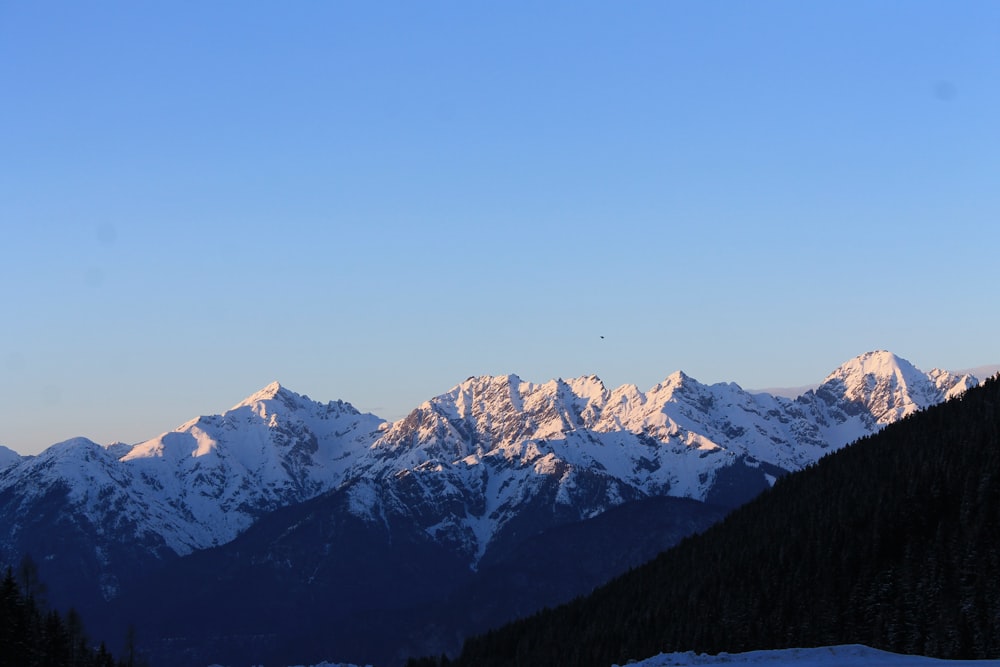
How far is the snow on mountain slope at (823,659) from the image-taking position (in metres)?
95.9

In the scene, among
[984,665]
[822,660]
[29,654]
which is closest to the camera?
[984,665]

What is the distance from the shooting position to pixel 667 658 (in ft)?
374

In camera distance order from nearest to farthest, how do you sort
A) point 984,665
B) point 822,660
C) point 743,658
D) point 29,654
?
point 984,665
point 822,660
point 743,658
point 29,654

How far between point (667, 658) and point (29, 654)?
4080 inches

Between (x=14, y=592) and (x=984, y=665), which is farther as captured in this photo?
(x=14, y=592)

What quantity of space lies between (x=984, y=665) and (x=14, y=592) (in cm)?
13414

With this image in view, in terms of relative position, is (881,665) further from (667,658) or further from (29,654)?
(29,654)

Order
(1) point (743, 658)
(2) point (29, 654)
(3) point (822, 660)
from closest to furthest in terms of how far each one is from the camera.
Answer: (3) point (822, 660), (1) point (743, 658), (2) point (29, 654)

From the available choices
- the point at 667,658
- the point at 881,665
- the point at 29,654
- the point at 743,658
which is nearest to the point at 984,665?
the point at 881,665

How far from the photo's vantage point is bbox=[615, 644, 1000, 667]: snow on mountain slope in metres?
95.9

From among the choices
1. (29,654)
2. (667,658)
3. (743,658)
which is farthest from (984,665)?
(29,654)

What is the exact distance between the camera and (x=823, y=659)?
333 ft

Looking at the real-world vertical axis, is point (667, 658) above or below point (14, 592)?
below

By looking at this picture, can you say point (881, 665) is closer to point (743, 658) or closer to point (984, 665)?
point (984, 665)
